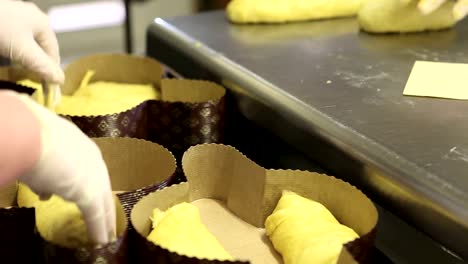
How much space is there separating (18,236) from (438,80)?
1.85 ft

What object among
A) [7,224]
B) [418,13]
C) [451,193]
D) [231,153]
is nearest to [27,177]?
[7,224]

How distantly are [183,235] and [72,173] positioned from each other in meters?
0.14

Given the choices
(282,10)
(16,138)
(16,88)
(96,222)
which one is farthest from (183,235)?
(282,10)

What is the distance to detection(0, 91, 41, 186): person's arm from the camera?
0.52 metres

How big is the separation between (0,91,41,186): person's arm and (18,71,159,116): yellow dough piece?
0.36 metres

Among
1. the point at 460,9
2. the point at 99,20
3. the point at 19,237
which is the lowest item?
the point at 99,20

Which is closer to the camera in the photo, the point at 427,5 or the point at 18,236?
the point at 18,236

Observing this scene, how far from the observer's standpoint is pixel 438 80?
917mm

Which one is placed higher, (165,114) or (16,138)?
(16,138)

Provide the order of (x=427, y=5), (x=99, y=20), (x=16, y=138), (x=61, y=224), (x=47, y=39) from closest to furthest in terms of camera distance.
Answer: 1. (x=16, y=138)
2. (x=61, y=224)
3. (x=47, y=39)
4. (x=427, y=5)
5. (x=99, y=20)

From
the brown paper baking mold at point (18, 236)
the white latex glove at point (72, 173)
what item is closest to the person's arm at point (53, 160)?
the white latex glove at point (72, 173)

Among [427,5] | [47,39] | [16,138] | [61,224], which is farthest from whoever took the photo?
[427,5]

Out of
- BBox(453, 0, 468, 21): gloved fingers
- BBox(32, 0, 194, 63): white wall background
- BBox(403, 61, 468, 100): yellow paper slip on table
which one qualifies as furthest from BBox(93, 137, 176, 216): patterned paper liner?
BBox(32, 0, 194, 63): white wall background

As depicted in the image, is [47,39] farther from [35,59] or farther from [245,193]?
[245,193]
